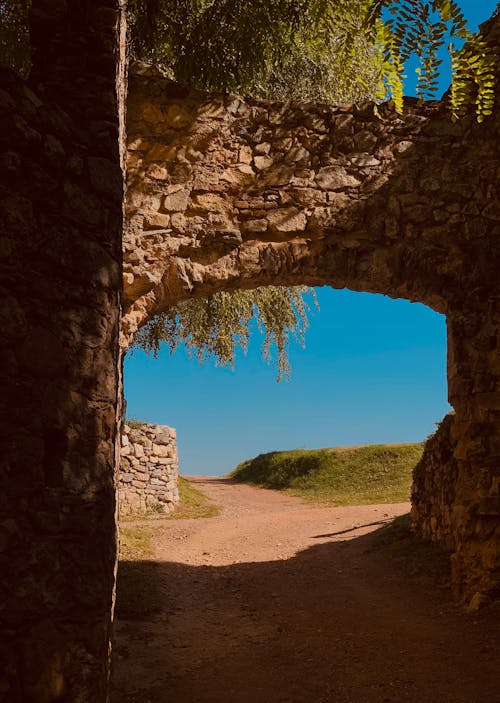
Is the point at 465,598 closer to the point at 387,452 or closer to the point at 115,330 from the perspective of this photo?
the point at 115,330

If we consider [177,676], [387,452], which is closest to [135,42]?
[177,676]

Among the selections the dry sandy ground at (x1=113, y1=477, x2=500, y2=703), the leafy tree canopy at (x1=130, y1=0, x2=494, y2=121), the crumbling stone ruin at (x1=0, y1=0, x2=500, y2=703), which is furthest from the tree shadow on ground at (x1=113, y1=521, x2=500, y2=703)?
the leafy tree canopy at (x1=130, y1=0, x2=494, y2=121)

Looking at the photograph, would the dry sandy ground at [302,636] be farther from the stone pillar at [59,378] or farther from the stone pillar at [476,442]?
the stone pillar at [59,378]

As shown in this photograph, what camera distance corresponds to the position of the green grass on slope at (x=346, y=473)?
13953mm

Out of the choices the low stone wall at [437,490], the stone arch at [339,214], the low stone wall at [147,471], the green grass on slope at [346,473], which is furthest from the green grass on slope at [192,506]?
the stone arch at [339,214]

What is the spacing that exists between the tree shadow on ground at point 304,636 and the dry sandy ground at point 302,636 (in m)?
0.01

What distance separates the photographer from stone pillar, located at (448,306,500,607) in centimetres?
554

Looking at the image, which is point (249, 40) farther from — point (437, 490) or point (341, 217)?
point (437, 490)

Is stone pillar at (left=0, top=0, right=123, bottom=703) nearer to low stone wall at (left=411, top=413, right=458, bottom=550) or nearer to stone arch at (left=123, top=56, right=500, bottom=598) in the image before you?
stone arch at (left=123, top=56, right=500, bottom=598)

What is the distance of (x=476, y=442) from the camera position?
5691 mm

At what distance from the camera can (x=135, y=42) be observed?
7.88 meters

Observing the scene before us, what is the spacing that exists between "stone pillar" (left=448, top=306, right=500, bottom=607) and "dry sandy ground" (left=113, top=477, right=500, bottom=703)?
14.9 inches

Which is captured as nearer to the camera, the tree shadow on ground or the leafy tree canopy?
the tree shadow on ground

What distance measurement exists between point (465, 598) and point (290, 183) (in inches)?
160
